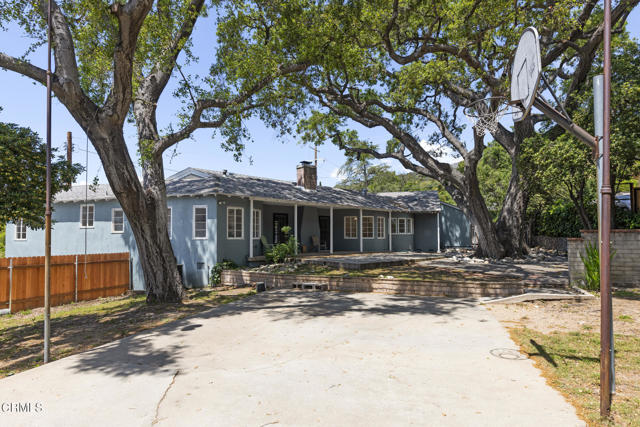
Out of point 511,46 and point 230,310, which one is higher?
point 511,46

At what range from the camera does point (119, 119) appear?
28.2ft

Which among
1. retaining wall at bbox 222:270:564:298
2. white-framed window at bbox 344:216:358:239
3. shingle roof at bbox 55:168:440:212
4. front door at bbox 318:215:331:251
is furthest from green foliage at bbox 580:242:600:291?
front door at bbox 318:215:331:251

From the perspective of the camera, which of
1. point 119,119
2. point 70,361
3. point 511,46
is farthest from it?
point 511,46

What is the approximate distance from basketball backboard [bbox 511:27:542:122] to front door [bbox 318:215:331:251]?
16318mm

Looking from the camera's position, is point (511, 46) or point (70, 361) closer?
point (70, 361)

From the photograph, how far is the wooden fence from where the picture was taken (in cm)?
1046

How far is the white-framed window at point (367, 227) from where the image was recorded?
876 inches

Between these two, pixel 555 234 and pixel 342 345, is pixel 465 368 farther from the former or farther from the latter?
pixel 555 234

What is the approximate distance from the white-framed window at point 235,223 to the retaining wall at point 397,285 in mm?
2170

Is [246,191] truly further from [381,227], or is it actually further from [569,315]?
[569,315]

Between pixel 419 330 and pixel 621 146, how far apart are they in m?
9.36

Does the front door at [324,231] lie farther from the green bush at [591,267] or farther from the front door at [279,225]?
the green bush at [591,267]

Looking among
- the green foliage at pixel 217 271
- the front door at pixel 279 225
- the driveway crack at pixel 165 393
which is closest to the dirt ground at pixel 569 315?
the driveway crack at pixel 165 393

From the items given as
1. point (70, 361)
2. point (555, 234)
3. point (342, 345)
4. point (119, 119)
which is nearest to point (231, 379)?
point (342, 345)
